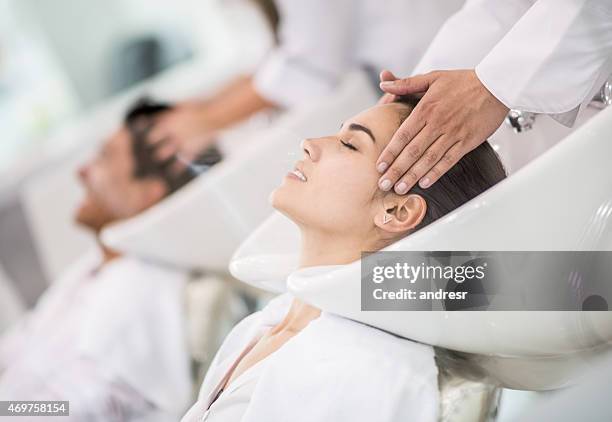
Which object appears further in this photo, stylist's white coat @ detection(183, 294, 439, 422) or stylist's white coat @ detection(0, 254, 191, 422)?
stylist's white coat @ detection(0, 254, 191, 422)

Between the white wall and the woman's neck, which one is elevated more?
the woman's neck

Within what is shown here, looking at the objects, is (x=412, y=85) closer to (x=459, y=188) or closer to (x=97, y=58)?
(x=459, y=188)

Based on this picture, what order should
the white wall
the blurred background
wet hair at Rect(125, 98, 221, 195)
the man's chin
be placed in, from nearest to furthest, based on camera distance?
wet hair at Rect(125, 98, 221, 195) → the man's chin → the blurred background → the white wall

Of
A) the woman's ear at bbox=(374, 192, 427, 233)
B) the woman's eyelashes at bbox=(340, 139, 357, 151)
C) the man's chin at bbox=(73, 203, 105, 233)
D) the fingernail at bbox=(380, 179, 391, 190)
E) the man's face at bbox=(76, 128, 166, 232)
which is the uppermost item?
the woman's eyelashes at bbox=(340, 139, 357, 151)

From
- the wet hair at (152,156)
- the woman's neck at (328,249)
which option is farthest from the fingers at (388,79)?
the wet hair at (152,156)

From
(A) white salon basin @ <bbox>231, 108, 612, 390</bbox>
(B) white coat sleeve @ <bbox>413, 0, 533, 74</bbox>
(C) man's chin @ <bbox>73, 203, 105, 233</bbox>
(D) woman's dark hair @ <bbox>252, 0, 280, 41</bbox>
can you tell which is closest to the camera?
(A) white salon basin @ <bbox>231, 108, 612, 390</bbox>

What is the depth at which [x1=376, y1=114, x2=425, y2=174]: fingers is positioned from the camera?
2.07ft

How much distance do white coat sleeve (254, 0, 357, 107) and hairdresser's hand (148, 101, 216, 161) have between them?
0.48 ft

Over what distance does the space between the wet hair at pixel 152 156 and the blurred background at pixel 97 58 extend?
854 mm

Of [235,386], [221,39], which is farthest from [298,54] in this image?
[221,39]

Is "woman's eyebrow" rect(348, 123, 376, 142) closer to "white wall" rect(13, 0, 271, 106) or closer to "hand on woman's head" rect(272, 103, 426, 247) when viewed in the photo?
"hand on woman's head" rect(272, 103, 426, 247)

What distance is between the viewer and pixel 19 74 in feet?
9.78

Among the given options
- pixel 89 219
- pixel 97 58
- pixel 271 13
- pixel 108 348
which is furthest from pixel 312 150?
pixel 97 58

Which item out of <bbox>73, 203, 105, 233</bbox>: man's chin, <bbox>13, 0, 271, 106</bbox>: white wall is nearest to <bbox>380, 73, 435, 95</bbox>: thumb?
<bbox>73, 203, 105, 233</bbox>: man's chin
